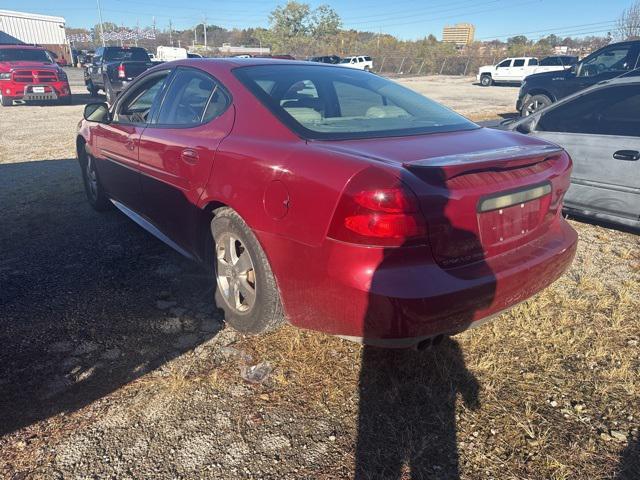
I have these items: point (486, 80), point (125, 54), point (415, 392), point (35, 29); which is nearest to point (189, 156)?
point (415, 392)

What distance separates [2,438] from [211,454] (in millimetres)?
942

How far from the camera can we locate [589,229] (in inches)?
187

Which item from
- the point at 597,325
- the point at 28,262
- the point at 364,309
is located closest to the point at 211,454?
the point at 364,309

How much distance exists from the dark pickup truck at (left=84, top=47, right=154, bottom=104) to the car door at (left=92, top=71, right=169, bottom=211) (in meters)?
10.2

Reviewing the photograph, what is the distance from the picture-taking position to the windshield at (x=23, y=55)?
51.0 feet

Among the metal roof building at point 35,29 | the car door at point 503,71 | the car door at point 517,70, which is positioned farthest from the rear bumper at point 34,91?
the metal roof building at point 35,29

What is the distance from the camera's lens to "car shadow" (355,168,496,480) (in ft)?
6.47

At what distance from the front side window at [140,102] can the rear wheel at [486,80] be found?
3351 cm

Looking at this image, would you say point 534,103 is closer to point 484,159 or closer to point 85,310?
point 484,159

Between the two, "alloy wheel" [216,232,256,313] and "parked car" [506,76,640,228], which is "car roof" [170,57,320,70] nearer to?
"alloy wheel" [216,232,256,313]

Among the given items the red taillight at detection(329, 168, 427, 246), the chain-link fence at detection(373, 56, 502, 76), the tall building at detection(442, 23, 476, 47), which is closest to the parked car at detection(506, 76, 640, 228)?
the red taillight at detection(329, 168, 427, 246)

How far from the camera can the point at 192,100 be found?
3.24 metres

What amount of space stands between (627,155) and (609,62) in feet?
30.3

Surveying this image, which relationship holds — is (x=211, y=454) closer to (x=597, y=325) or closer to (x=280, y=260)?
(x=280, y=260)
